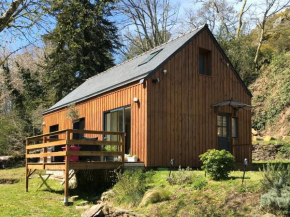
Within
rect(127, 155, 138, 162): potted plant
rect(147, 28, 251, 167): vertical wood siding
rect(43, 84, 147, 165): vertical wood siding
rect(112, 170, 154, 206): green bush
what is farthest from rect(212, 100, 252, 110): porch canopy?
rect(112, 170, 154, 206): green bush

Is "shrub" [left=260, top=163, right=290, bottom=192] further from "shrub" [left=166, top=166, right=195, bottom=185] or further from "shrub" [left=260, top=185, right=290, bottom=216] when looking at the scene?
"shrub" [left=166, top=166, right=195, bottom=185]

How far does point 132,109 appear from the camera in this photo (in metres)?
11.0

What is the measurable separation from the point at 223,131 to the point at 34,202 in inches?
282

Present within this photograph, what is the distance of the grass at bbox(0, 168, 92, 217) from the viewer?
780 centimetres

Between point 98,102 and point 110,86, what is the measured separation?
1238 millimetres

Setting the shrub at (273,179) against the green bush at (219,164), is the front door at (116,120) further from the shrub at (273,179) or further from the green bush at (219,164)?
the shrub at (273,179)

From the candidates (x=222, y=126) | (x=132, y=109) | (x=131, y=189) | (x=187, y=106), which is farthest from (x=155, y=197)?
(x=222, y=126)

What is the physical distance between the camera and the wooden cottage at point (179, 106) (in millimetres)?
10562

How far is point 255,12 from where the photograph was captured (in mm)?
25391

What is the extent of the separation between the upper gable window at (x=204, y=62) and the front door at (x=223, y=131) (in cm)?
174

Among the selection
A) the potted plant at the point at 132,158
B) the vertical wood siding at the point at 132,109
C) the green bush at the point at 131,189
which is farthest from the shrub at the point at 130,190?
the vertical wood siding at the point at 132,109

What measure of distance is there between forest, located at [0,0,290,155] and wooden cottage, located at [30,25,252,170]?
6787mm

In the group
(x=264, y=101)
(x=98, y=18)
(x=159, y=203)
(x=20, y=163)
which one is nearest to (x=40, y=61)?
(x=98, y=18)

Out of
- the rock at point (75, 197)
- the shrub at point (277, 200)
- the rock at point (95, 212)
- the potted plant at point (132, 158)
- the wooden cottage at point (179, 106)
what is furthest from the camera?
the wooden cottage at point (179, 106)
